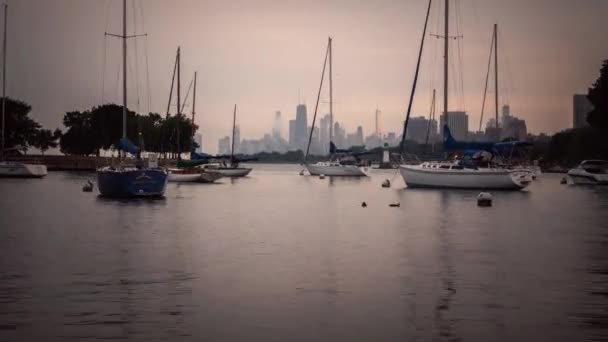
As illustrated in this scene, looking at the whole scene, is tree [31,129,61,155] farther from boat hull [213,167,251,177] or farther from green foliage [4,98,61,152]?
boat hull [213,167,251,177]

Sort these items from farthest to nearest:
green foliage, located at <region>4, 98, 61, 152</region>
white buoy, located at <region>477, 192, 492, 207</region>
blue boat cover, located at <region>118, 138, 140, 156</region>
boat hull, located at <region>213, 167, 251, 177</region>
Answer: green foliage, located at <region>4, 98, 61, 152</region> → boat hull, located at <region>213, 167, 251, 177</region> → blue boat cover, located at <region>118, 138, 140, 156</region> → white buoy, located at <region>477, 192, 492, 207</region>

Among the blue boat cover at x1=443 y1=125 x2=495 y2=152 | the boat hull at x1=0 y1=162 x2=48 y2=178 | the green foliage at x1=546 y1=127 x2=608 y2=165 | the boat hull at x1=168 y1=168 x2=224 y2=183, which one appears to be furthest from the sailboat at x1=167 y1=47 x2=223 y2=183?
the green foliage at x1=546 y1=127 x2=608 y2=165

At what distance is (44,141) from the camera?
18250cm

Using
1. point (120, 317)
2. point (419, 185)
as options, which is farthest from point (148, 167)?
point (120, 317)

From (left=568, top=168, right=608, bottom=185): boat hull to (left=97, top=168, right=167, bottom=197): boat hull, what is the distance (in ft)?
215

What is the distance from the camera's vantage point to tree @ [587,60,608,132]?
366ft

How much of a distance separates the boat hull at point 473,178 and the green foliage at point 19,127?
101 meters

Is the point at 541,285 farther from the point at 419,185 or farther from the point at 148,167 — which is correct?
the point at 419,185

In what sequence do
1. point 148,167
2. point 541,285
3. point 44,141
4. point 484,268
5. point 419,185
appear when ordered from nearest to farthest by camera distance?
A: point 541,285 < point 484,268 < point 148,167 < point 419,185 < point 44,141

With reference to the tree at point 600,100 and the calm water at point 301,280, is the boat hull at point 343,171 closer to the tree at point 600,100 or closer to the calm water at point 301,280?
the tree at point 600,100

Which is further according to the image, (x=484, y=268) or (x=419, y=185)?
(x=419, y=185)

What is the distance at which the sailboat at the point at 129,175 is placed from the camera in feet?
186

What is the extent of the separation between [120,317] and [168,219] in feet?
86.3

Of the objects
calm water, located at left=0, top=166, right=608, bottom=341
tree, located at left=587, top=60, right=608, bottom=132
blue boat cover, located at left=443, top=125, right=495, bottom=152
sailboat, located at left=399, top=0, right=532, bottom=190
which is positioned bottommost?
calm water, located at left=0, top=166, right=608, bottom=341
